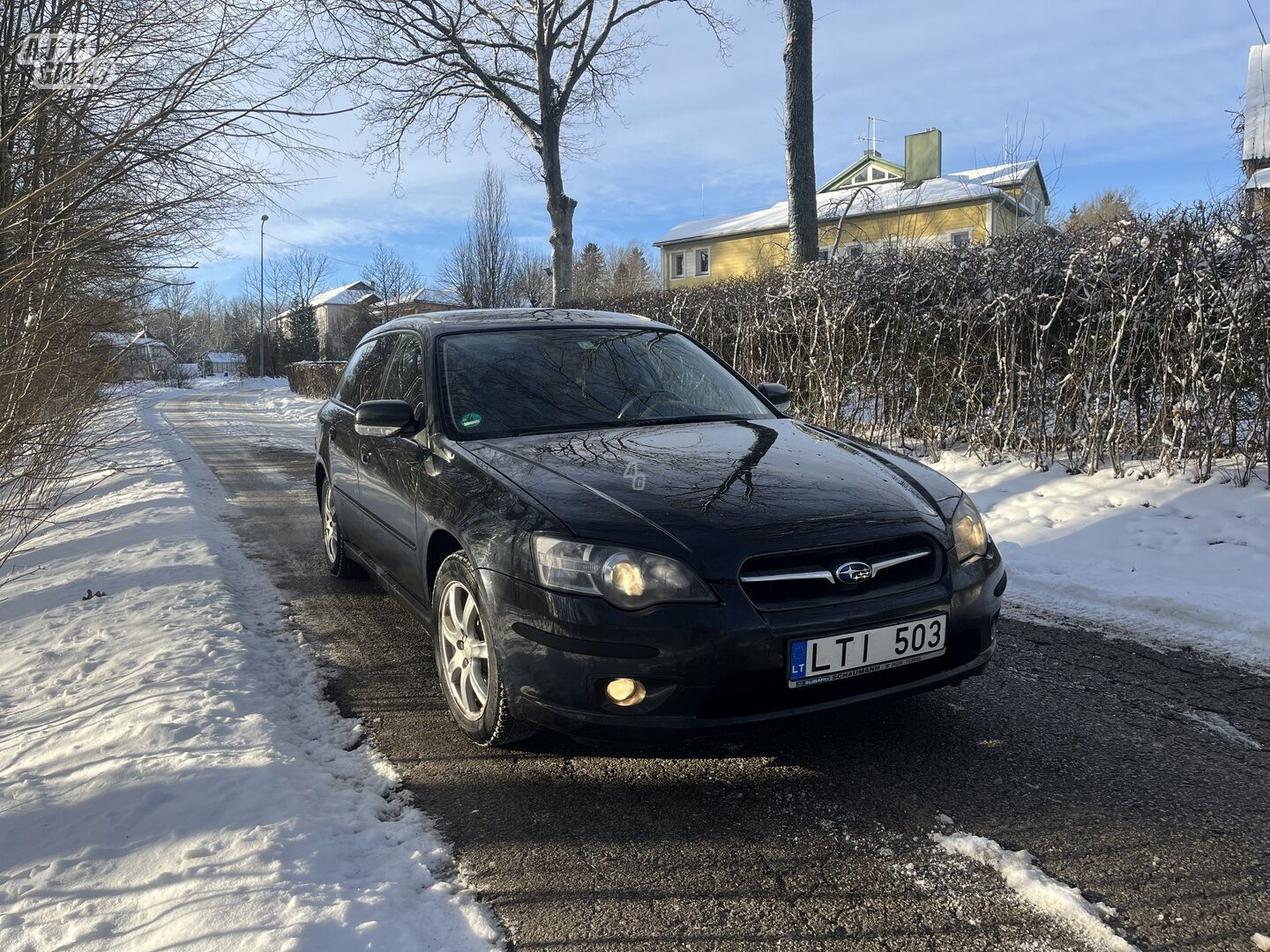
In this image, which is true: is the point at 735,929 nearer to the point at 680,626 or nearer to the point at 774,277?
the point at 680,626

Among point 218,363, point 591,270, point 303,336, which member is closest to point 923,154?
point 303,336

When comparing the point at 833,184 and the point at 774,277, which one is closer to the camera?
the point at 774,277

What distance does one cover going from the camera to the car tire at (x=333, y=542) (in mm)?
5375

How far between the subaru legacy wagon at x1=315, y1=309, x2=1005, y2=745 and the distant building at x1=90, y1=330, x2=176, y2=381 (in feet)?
10.6

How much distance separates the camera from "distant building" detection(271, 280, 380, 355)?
5894 centimetres

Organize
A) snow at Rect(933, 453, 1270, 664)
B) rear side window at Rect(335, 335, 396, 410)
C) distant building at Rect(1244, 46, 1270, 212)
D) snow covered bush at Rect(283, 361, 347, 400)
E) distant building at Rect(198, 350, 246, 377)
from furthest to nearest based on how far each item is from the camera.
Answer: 1. distant building at Rect(198, 350, 246, 377)
2. snow covered bush at Rect(283, 361, 347, 400)
3. distant building at Rect(1244, 46, 1270, 212)
4. rear side window at Rect(335, 335, 396, 410)
5. snow at Rect(933, 453, 1270, 664)

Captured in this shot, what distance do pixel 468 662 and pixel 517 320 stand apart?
6.68 feet

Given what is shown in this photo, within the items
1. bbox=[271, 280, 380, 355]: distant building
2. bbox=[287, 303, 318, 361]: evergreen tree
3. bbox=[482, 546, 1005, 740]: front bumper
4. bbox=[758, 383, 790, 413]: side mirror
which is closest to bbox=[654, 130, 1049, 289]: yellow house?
bbox=[758, 383, 790, 413]: side mirror

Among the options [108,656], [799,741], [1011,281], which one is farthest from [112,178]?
[1011,281]

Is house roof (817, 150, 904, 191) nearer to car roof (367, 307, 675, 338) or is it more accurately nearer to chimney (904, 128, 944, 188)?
chimney (904, 128, 944, 188)

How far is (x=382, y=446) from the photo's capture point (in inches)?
167

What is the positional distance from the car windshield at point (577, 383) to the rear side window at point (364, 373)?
3.16 feet

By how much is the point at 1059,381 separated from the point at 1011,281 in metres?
0.97

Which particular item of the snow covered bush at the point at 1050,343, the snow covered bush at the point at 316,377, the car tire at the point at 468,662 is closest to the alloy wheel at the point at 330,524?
the car tire at the point at 468,662
